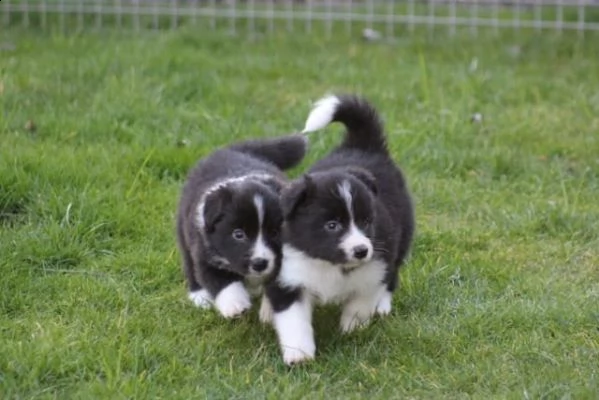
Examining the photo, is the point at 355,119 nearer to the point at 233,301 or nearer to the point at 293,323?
the point at 233,301

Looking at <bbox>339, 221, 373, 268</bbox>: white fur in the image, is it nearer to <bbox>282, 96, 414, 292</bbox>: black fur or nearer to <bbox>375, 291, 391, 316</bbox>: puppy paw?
<bbox>282, 96, 414, 292</bbox>: black fur

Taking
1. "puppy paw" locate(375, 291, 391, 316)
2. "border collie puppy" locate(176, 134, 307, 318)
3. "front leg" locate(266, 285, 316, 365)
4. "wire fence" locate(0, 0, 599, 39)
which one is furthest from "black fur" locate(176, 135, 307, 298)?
"wire fence" locate(0, 0, 599, 39)

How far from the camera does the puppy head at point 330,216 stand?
13.2 feet

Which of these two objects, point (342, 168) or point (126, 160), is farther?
point (126, 160)

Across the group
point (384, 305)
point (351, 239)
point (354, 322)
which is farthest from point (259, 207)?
point (384, 305)

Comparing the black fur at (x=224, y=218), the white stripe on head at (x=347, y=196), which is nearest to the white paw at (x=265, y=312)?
the black fur at (x=224, y=218)

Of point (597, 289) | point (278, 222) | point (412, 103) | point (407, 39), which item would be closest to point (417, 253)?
point (597, 289)

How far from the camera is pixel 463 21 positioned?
8961 millimetres

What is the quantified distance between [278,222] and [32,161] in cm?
194

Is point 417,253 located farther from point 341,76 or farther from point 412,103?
point 341,76

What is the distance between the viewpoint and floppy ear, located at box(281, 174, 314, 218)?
4039mm

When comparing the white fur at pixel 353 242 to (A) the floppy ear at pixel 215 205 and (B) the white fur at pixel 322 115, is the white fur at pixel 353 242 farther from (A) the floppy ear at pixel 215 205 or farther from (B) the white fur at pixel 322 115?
(B) the white fur at pixel 322 115

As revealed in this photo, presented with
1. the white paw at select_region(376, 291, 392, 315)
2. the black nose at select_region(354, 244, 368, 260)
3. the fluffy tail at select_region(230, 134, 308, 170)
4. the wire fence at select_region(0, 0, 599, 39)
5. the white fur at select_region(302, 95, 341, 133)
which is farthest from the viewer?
the wire fence at select_region(0, 0, 599, 39)

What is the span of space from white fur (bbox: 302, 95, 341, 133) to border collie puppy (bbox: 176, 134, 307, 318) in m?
0.25
